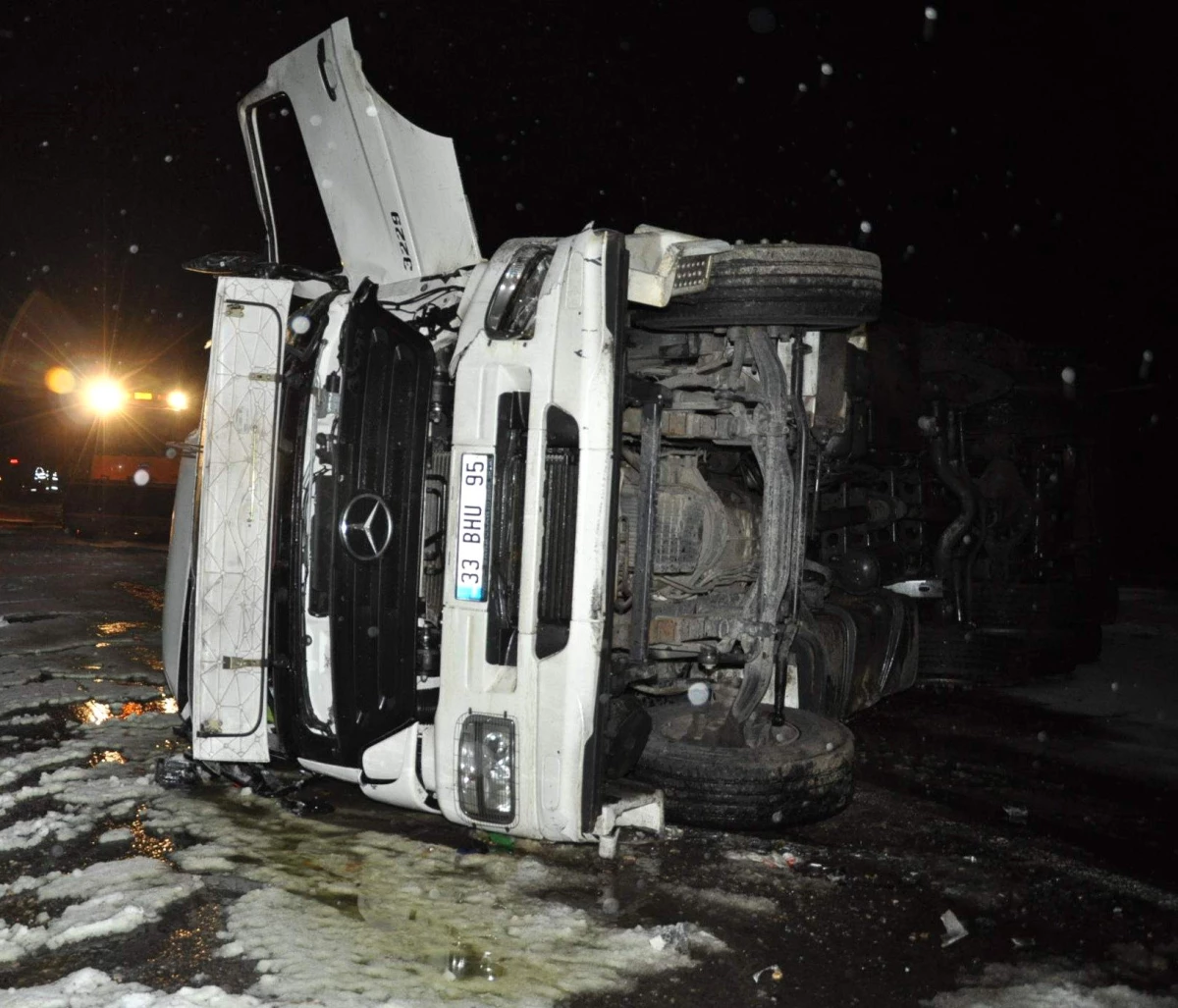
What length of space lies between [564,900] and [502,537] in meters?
1.16

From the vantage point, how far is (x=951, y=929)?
10.4 feet

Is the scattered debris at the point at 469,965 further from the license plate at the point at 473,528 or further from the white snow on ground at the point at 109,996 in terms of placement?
the license plate at the point at 473,528

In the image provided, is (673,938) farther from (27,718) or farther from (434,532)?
(27,718)

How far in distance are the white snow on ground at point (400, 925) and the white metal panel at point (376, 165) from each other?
2.46m

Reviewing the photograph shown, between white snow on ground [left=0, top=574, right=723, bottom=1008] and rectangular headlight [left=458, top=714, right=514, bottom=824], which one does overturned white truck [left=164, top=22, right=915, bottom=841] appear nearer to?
rectangular headlight [left=458, top=714, right=514, bottom=824]

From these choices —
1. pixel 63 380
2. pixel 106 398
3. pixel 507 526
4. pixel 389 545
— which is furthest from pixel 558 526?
pixel 63 380

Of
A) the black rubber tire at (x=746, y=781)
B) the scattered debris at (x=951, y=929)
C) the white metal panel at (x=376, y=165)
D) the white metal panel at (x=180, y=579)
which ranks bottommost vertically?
the scattered debris at (x=951, y=929)

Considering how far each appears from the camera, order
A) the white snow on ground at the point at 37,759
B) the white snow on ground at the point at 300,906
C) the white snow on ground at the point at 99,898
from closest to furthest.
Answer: the white snow on ground at the point at 300,906 → the white snow on ground at the point at 99,898 → the white snow on ground at the point at 37,759

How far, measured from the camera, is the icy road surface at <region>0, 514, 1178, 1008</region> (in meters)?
2.76

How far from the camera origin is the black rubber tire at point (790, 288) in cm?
400

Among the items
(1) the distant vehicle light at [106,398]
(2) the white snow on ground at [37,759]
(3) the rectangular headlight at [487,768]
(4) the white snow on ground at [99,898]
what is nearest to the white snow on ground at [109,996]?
(4) the white snow on ground at [99,898]

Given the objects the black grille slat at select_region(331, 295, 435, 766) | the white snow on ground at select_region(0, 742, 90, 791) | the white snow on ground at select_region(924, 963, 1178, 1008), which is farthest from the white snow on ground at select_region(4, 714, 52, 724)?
the white snow on ground at select_region(924, 963, 1178, 1008)

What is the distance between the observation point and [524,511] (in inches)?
137

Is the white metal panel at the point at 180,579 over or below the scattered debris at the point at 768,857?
over
